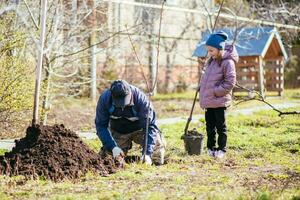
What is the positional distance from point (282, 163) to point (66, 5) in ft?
21.4

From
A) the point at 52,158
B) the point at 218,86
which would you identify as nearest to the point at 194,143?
the point at 218,86

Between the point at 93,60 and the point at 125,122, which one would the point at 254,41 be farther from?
the point at 125,122

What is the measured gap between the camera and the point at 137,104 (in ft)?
24.9

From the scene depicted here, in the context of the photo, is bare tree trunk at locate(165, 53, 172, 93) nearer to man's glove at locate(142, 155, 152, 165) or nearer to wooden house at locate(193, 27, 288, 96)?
wooden house at locate(193, 27, 288, 96)

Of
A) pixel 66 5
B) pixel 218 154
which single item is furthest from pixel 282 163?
pixel 66 5

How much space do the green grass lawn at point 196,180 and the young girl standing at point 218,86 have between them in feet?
1.15

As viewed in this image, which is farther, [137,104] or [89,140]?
[89,140]

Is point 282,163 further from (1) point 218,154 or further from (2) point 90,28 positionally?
(2) point 90,28

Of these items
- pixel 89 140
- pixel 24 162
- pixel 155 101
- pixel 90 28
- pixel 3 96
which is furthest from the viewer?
pixel 155 101

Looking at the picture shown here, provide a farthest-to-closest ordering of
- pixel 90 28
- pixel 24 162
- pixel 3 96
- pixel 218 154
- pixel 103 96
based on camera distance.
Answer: pixel 90 28
pixel 3 96
pixel 218 154
pixel 103 96
pixel 24 162

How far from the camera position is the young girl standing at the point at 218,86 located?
28.0 ft

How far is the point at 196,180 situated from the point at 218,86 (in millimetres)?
2294

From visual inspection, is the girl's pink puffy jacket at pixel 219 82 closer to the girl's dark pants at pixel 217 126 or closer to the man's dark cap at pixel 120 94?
the girl's dark pants at pixel 217 126

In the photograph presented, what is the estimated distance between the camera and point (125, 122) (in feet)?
26.0
